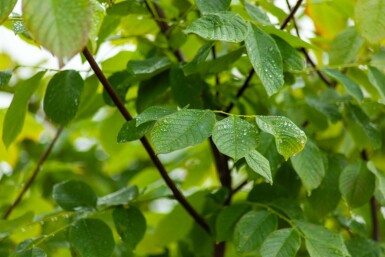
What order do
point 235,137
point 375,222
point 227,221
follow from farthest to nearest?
point 375,222 → point 227,221 → point 235,137

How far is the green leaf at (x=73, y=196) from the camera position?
1146 millimetres

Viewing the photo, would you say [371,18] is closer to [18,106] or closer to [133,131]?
[133,131]

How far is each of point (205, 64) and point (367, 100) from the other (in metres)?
0.34

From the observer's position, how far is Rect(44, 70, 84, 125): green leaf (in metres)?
1.03

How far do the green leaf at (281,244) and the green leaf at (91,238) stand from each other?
0.83ft

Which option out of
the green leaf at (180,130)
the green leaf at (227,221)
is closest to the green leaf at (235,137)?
the green leaf at (180,130)

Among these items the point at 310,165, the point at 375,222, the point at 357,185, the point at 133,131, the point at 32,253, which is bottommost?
the point at 375,222

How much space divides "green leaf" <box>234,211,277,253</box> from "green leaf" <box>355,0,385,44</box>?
0.34 meters

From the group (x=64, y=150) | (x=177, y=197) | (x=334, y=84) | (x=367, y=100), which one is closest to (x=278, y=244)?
(x=177, y=197)

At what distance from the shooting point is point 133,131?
35.1 inches

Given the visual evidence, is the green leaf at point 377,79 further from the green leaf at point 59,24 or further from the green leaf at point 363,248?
the green leaf at point 59,24

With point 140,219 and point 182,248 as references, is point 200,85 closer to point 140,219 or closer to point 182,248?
point 140,219

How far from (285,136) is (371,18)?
0.91 ft

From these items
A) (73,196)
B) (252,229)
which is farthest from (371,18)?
(73,196)
